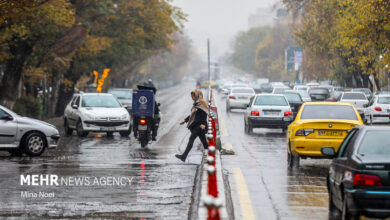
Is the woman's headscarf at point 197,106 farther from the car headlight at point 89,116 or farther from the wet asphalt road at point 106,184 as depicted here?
the car headlight at point 89,116

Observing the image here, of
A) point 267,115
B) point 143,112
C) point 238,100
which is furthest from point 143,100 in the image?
point 238,100

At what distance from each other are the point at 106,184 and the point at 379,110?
23.6 metres

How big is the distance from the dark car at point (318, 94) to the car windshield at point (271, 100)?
2269cm

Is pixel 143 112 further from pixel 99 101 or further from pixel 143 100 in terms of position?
pixel 99 101

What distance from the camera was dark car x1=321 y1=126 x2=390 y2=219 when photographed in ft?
25.0

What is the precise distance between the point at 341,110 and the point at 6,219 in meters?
9.02

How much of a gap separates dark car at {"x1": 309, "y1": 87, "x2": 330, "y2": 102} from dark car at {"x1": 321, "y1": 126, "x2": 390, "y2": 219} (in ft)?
143

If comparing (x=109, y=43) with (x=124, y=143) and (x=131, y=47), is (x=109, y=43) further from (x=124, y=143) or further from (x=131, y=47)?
(x=124, y=143)

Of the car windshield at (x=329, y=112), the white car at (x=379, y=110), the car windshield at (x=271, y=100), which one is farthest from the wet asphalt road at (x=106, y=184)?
the white car at (x=379, y=110)

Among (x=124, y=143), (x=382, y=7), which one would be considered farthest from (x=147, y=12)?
(x=124, y=143)

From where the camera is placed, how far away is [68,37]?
118 feet

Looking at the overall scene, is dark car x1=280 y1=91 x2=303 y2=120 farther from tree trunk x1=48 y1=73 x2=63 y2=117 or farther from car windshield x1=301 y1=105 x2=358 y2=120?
car windshield x1=301 y1=105 x2=358 y2=120

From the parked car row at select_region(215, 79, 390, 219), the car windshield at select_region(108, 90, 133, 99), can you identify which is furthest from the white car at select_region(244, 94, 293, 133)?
the car windshield at select_region(108, 90, 133, 99)

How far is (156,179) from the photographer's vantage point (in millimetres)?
13789
